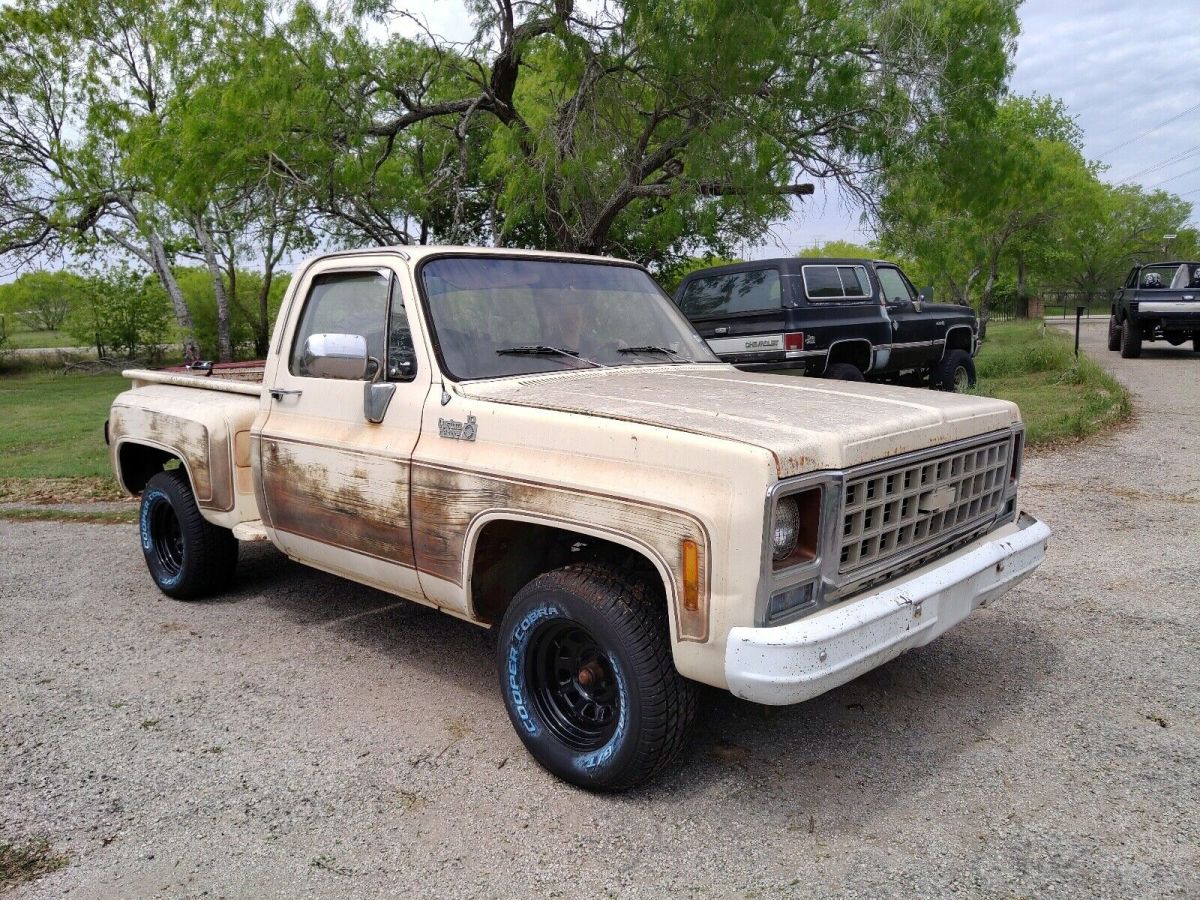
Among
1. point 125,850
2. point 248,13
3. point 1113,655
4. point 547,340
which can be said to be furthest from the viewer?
point 248,13

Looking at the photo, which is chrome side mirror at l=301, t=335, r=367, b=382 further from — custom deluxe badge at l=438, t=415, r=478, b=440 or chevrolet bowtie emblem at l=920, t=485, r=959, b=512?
chevrolet bowtie emblem at l=920, t=485, r=959, b=512

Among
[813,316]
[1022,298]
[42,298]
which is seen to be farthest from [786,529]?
[1022,298]

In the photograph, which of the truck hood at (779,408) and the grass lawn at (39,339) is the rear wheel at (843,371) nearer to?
the truck hood at (779,408)

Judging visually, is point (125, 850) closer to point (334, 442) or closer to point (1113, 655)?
point (334, 442)

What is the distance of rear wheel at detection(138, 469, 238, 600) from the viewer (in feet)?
17.2

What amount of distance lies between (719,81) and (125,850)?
1039 cm

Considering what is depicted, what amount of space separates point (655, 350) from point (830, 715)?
1785 mm

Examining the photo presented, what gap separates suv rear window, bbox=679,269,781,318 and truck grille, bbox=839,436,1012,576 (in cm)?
675

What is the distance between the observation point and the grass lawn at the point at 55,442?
31.4 ft

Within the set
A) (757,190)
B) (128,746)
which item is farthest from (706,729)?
(757,190)

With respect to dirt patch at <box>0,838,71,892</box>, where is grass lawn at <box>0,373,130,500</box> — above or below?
below

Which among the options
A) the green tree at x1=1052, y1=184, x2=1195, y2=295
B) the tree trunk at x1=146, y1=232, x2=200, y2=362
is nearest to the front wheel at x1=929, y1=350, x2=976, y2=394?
the tree trunk at x1=146, y1=232, x2=200, y2=362

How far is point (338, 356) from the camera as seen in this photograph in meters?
3.94

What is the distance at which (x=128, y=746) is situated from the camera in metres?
3.67
